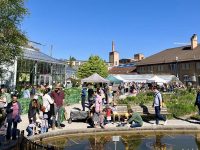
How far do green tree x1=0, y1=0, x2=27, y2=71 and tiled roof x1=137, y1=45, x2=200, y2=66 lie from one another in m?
53.3

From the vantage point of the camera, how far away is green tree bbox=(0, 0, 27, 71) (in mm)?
22359

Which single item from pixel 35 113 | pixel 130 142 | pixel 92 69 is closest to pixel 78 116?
pixel 35 113

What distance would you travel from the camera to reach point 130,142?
1379cm

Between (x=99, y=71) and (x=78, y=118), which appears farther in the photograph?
(x=99, y=71)

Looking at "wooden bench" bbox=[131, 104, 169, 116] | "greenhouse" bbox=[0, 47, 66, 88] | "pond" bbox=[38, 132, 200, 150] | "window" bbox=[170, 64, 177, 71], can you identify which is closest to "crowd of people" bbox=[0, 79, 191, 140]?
"pond" bbox=[38, 132, 200, 150]

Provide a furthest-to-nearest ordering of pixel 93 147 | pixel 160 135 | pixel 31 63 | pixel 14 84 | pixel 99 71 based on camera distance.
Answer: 1. pixel 99 71
2. pixel 31 63
3. pixel 14 84
4. pixel 160 135
5. pixel 93 147

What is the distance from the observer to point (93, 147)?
12828 mm

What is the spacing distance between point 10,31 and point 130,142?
42.6 ft

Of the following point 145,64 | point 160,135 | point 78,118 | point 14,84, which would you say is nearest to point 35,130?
point 78,118

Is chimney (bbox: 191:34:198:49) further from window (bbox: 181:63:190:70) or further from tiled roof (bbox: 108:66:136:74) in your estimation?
tiled roof (bbox: 108:66:136:74)

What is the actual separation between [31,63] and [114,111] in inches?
885

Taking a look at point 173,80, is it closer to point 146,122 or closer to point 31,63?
point 31,63

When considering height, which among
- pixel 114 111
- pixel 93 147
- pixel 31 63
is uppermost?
pixel 31 63

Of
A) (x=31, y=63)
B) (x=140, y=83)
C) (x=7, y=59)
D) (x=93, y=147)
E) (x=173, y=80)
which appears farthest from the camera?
(x=140, y=83)
